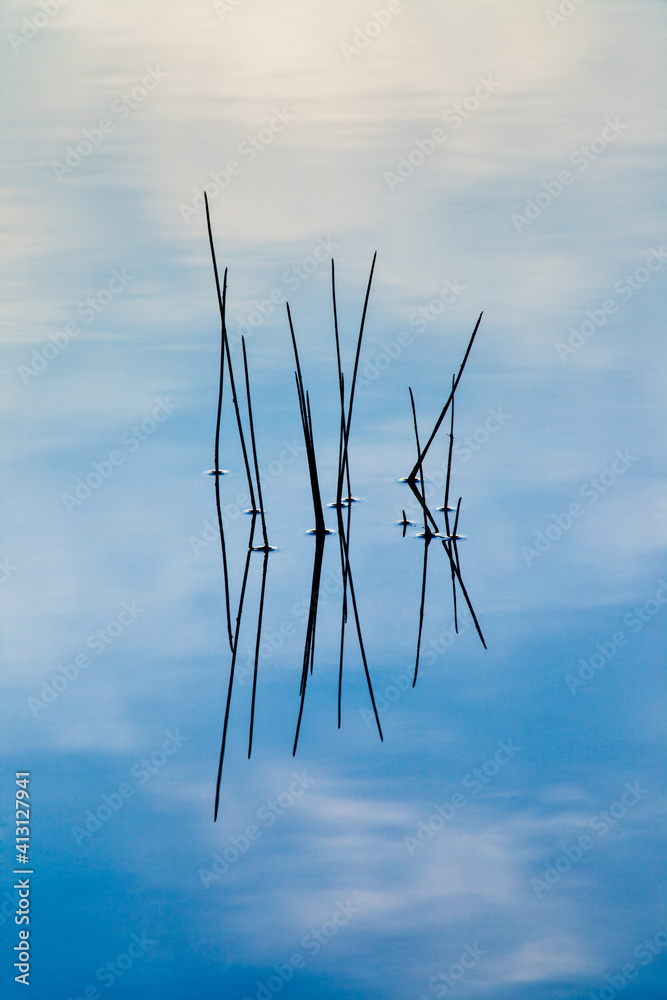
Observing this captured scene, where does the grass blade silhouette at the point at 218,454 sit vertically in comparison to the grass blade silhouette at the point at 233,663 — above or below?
above

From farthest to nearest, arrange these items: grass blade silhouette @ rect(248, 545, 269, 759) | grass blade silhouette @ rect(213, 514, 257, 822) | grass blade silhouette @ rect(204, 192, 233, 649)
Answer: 1. grass blade silhouette @ rect(204, 192, 233, 649)
2. grass blade silhouette @ rect(248, 545, 269, 759)
3. grass blade silhouette @ rect(213, 514, 257, 822)

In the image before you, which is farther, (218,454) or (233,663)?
(218,454)

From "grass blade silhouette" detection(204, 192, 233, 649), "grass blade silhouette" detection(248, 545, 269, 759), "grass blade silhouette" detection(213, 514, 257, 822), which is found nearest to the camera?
"grass blade silhouette" detection(213, 514, 257, 822)

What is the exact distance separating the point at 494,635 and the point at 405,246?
116 inches

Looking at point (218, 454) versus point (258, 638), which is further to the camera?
point (218, 454)

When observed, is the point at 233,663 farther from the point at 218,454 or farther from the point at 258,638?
the point at 218,454

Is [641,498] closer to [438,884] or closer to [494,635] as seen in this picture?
[494,635]

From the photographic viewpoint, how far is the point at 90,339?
4676 millimetres

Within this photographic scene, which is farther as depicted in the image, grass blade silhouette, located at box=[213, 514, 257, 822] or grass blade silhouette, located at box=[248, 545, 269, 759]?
grass blade silhouette, located at box=[248, 545, 269, 759]

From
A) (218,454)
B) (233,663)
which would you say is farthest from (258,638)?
(218,454)

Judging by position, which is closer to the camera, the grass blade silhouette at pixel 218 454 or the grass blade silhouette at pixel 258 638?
the grass blade silhouette at pixel 258 638

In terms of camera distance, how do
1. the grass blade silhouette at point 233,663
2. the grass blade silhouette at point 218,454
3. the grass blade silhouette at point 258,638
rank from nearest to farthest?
the grass blade silhouette at point 233,663 < the grass blade silhouette at point 258,638 < the grass blade silhouette at point 218,454

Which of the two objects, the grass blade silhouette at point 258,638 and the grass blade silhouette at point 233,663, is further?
the grass blade silhouette at point 258,638

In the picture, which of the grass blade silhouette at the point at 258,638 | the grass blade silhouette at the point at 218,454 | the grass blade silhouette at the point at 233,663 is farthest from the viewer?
the grass blade silhouette at the point at 218,454
